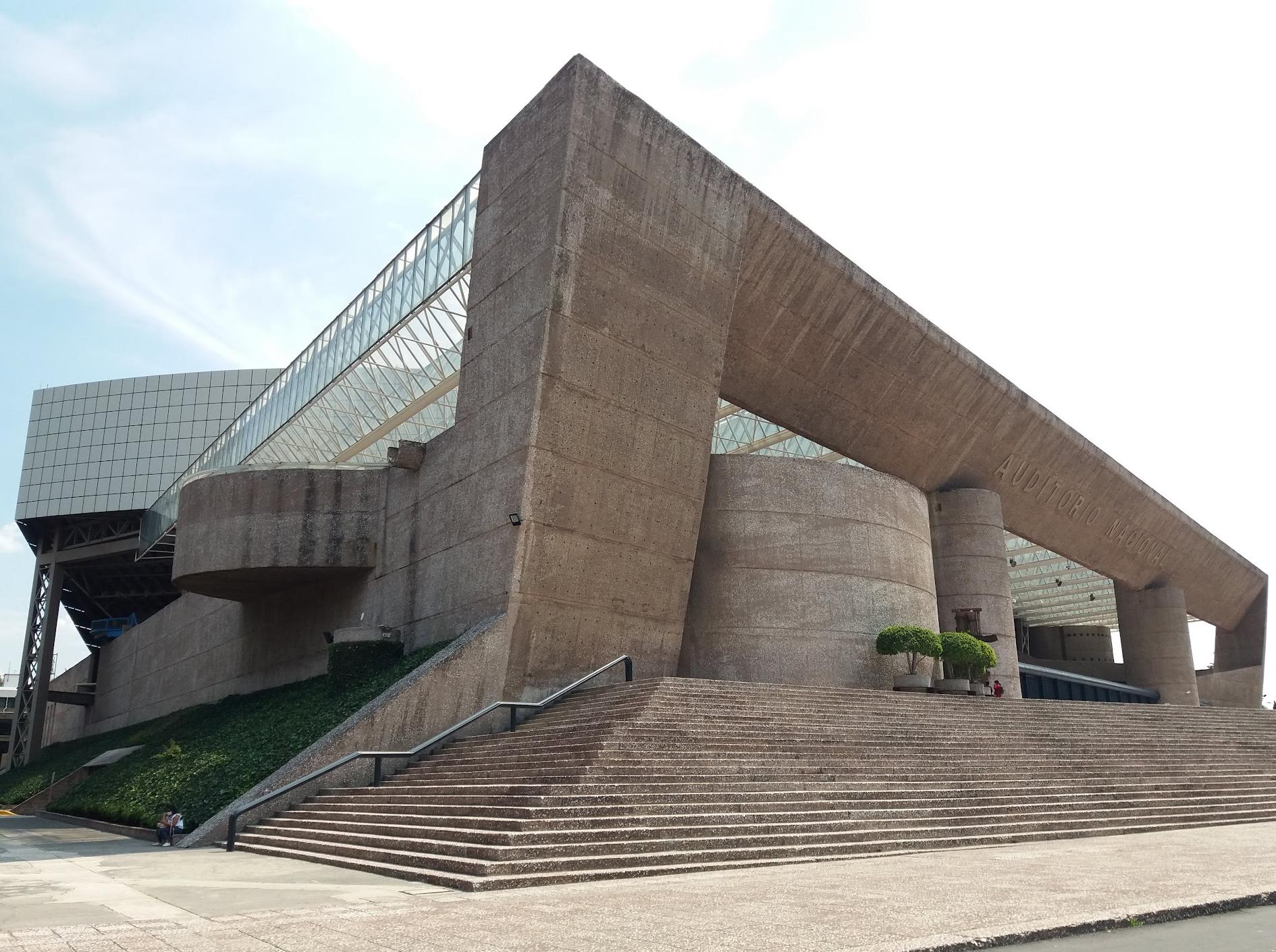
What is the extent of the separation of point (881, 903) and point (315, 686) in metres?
18.8

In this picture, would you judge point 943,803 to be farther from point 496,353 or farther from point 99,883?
point 496,353

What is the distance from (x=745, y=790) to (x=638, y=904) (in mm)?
5114

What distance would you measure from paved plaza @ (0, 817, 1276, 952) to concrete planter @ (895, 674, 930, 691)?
11.9 meters

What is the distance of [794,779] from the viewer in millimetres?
12977

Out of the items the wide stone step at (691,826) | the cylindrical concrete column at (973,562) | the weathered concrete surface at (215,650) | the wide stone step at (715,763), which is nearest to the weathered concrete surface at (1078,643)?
the cylindrical concrete column at (973,562)

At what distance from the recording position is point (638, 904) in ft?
24.3

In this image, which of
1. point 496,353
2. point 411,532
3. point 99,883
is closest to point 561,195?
point 496,353

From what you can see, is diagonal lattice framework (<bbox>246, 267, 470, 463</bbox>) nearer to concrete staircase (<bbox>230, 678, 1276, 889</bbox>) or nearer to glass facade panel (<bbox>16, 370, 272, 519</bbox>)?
concrete staircase (<bbox>230, 678, 1276, 889</bbox>)

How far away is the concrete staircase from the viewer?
33.6 feet

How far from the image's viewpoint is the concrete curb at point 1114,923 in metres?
5.66

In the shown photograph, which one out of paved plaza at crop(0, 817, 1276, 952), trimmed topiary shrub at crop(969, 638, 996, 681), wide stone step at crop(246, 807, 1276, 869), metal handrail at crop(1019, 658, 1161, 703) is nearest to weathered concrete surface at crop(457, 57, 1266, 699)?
wide stone step at crop(246, 807, 1276, 869)

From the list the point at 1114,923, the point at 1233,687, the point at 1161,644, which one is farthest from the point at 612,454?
the point at 1233,687

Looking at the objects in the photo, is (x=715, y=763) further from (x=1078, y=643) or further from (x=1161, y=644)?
(x=1078, y=643)

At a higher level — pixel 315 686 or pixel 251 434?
pixel 251 434
